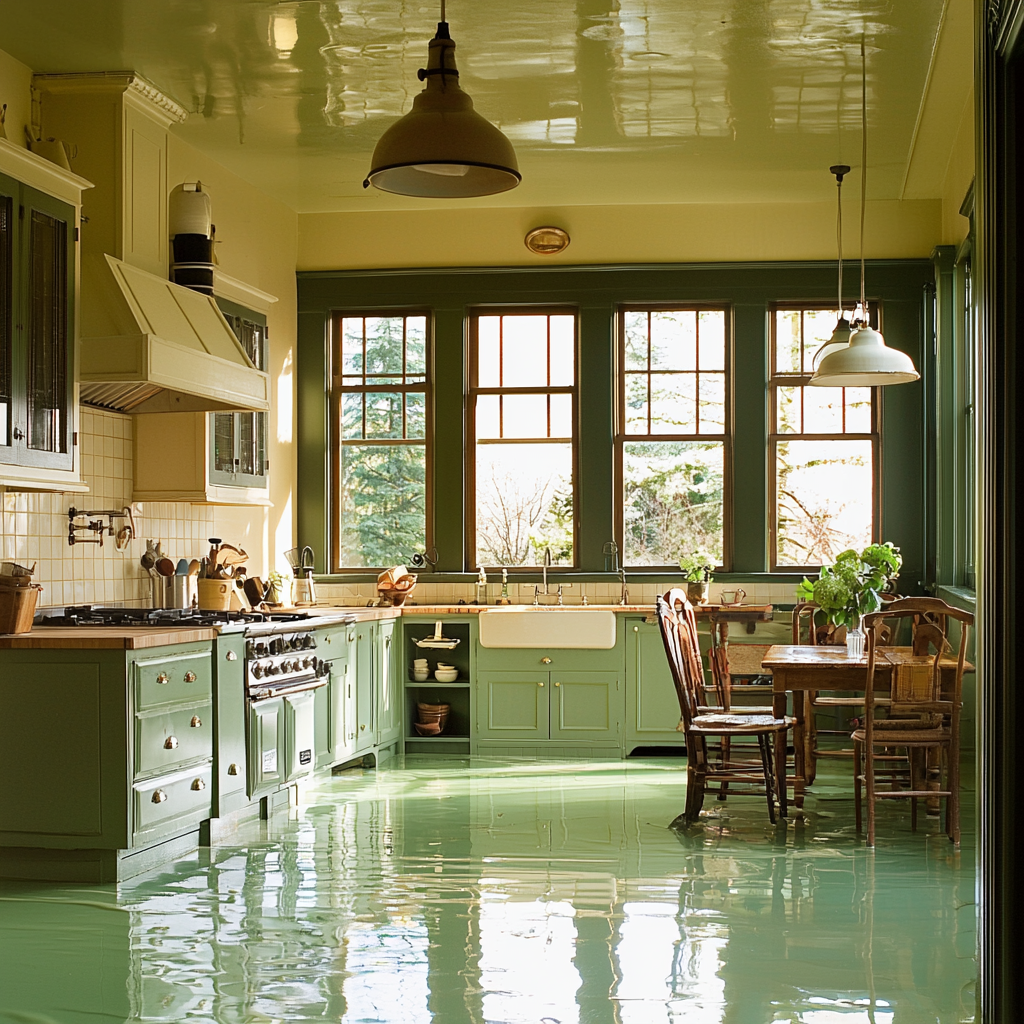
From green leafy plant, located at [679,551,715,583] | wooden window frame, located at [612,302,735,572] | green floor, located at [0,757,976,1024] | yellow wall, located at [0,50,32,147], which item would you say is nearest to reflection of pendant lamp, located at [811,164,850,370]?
wooden window frame, located at [612,302,735,572]

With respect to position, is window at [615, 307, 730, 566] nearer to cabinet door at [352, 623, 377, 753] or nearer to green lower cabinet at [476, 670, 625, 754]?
green lower cabinet at [476, 670, 625, 754]

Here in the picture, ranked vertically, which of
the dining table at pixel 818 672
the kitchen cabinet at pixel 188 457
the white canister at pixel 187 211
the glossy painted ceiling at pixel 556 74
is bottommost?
the dining table at pixel 818 672

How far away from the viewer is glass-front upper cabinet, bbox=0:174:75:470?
487 centimetres

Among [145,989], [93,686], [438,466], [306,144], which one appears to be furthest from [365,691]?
[145,989]

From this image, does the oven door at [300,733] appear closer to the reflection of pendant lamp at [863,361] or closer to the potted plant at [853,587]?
the potted plant at [853,587]

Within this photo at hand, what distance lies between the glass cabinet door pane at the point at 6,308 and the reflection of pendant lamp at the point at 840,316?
344 centimetres

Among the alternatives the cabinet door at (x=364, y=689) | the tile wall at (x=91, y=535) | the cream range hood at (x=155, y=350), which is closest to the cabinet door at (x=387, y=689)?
the cabinet door at (x=364, y=689)

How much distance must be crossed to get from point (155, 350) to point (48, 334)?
43 centimetres

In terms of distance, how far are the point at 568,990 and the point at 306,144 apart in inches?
202

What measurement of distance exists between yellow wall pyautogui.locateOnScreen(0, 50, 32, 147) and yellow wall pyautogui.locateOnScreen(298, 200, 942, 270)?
2.96 m

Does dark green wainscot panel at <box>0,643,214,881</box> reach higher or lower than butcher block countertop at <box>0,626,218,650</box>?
lower

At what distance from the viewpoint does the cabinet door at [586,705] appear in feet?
25.7

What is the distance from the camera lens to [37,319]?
5090 millimetres
